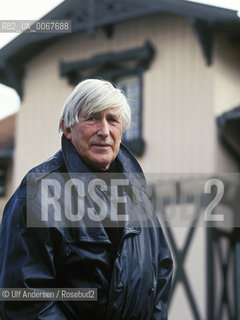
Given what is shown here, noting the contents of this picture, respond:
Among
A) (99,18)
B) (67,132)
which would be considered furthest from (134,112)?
(67,132)

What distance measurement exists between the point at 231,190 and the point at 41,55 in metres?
5.37

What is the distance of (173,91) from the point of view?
11812 mm

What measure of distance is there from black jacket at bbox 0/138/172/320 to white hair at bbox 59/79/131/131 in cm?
17

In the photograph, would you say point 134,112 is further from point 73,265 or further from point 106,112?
point 73,265

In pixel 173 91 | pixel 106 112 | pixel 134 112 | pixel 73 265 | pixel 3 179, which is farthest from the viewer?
pixel 3 179

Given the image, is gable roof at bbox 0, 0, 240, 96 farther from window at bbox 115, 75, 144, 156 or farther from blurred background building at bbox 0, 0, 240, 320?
window at bbox 115, 75, 144, 156

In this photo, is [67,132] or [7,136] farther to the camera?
[7,136]

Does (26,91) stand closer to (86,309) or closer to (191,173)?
(191,173)

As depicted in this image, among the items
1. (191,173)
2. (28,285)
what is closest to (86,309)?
(28,285)

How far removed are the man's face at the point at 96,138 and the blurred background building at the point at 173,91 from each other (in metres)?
8.74

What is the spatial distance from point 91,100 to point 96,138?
14 cm

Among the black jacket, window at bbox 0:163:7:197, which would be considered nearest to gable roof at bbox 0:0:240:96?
window at bbox 0:163:7:197

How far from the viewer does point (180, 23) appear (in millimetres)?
12008

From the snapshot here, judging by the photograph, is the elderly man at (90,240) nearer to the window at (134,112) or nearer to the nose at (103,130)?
the nose at (103,130)
